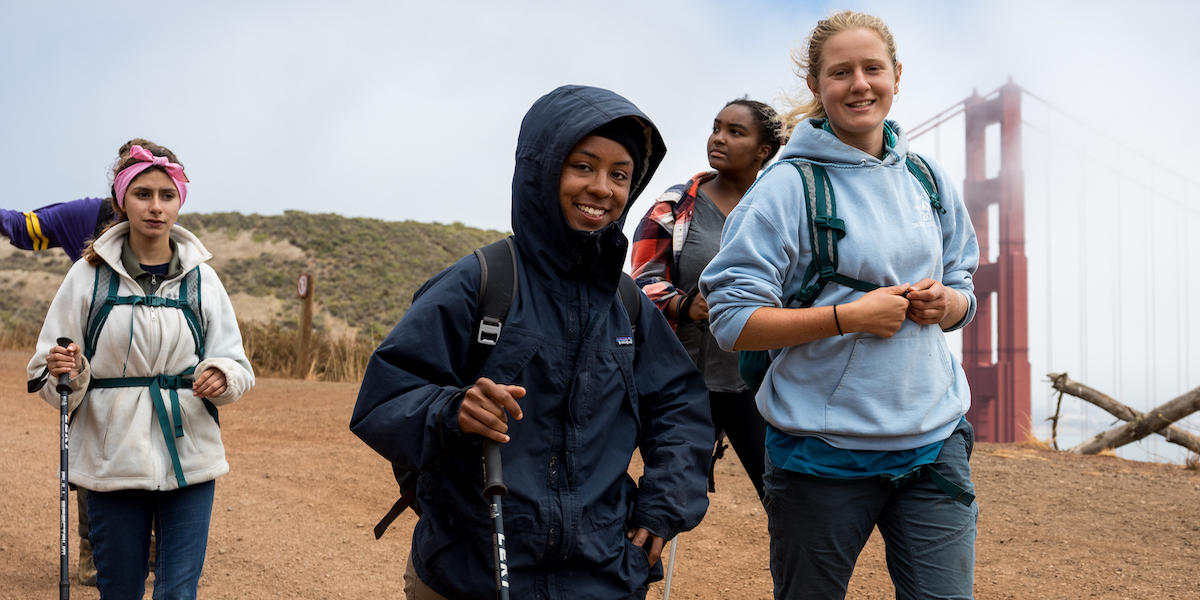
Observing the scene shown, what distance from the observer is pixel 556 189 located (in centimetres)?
224

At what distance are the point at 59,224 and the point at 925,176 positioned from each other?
15.4 feet

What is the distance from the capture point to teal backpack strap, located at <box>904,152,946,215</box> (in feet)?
8.51

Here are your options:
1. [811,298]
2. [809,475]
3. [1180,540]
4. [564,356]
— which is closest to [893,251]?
[811,298]

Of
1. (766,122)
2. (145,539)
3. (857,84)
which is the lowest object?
(145,539)

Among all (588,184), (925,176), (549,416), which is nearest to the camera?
(549,416)

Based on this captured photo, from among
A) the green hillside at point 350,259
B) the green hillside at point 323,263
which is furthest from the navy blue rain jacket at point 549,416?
the green hillside at point 323,263

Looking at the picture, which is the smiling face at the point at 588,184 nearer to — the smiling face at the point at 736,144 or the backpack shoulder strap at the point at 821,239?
the backpack shoulder strap at the point at 821,239

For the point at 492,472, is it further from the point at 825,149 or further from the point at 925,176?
the point at 925,176

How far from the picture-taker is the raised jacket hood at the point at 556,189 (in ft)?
7.34

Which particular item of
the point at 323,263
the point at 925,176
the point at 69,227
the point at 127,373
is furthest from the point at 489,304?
the point at 323,263

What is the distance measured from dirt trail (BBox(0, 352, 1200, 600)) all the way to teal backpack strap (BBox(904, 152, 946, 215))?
310 cm

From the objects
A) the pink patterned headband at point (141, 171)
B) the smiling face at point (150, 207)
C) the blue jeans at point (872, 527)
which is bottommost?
the blue jeans at point (872, 527)

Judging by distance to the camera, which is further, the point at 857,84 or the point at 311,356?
the point at 311,356

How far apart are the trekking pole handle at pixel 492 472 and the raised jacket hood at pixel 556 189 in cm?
45
